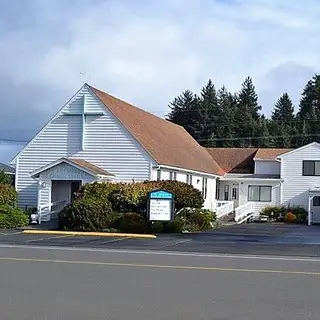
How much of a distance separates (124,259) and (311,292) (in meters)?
7.43

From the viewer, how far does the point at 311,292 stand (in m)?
13.3

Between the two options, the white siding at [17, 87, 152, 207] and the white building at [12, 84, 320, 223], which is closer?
the white building at [12, 84, 320, 223]

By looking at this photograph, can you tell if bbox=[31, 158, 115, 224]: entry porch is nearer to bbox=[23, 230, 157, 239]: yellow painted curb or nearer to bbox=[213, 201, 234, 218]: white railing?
bbox=[23, 230, 157, 239]: yellow painted curb

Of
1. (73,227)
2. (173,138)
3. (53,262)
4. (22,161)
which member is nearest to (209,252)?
(53,262)

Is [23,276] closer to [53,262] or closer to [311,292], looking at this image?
[53,262]

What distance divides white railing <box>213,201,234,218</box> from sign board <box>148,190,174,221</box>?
532 inches

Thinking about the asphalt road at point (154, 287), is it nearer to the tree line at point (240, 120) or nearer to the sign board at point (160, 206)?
the sign board at point (160, 206)

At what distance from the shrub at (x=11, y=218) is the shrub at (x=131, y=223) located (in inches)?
196

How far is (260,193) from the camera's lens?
54344 millimetres

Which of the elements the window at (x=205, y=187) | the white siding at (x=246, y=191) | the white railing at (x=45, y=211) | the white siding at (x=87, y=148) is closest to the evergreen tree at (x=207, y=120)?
the white siding at (x=246, y=191)

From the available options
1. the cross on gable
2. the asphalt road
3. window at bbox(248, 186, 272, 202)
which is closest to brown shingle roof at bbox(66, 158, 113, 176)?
the cross on gable

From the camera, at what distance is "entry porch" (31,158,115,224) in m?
38.8

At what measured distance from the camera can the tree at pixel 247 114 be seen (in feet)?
308

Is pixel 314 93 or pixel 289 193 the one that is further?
pixel 314 93
